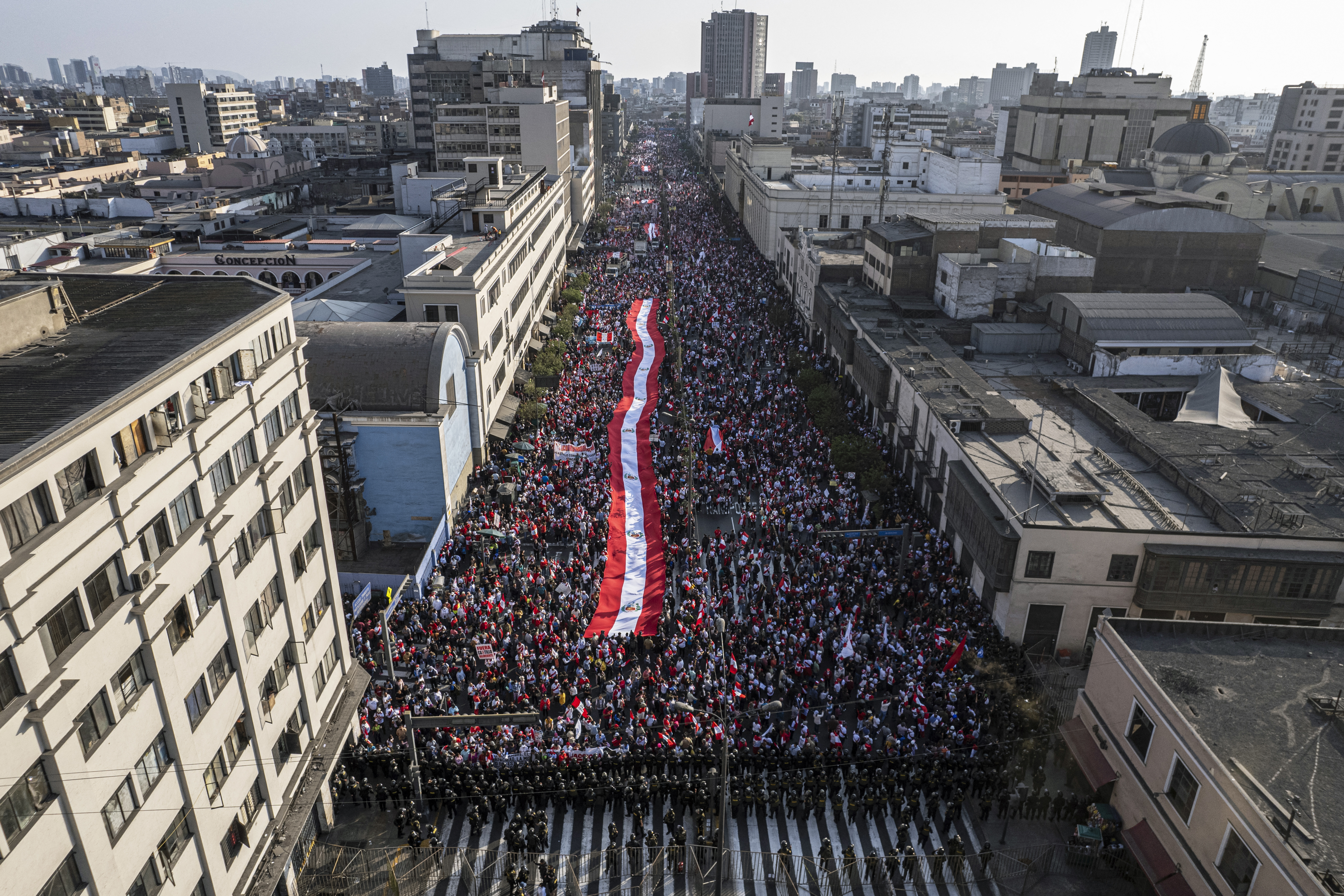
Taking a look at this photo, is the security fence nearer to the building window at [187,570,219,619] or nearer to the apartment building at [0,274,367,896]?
the apartment building at [0,274,367,896]

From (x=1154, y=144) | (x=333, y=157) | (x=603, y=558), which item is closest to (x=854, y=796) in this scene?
(x=603, y=558)

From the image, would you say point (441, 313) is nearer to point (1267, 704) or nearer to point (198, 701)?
point (198, 701)

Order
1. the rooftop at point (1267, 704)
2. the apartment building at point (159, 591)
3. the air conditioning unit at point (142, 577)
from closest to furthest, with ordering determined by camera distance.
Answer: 1. the apartment building at point (159, 591)
2. the air conditioning unit at point (142, 577)
3. the rooftop at point (1267, 704)

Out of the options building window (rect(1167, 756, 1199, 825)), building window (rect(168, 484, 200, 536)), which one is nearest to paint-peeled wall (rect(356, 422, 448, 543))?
building window (rect(168, 484, 200, 536))

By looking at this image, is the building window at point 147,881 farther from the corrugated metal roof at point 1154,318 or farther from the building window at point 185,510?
the corrugated metal roof at point 1154,318

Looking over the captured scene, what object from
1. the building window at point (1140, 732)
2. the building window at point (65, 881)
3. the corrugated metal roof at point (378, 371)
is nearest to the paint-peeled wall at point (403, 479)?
the corrugated metal roof at point (378, 371)

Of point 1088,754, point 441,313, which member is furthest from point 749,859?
point 441,313

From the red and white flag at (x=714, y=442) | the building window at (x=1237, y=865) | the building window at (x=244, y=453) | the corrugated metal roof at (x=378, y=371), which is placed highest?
the building window at (x=244, y=453)
